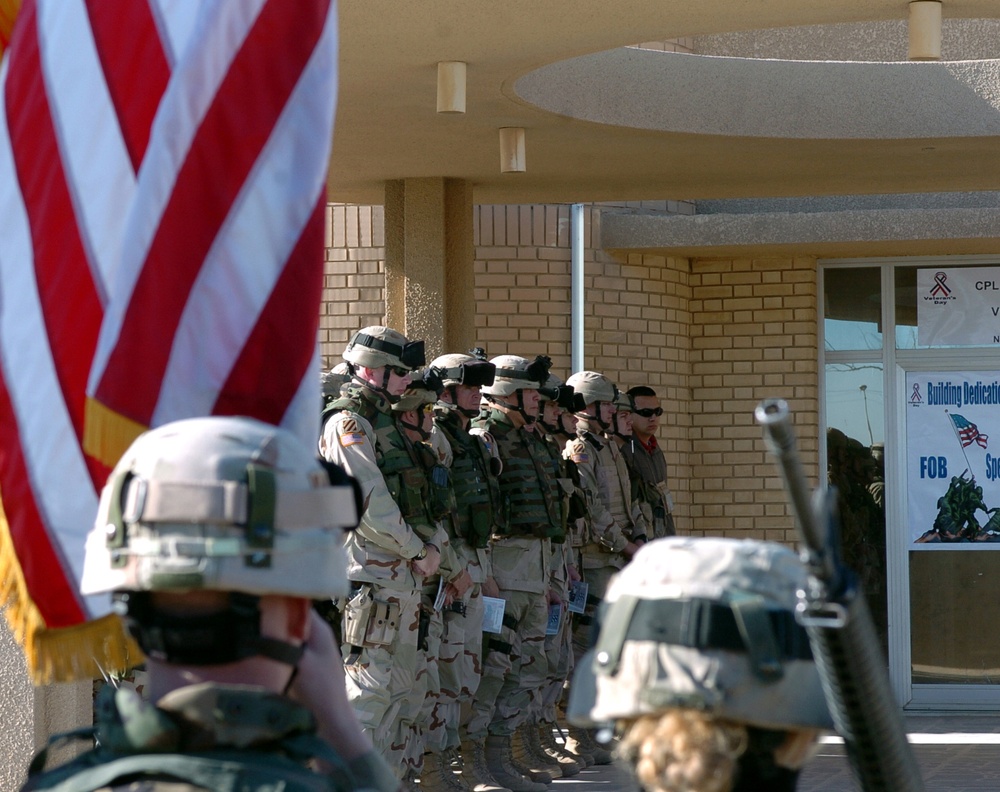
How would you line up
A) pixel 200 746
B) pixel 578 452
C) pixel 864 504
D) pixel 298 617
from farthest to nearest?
pixel 864 504
pixel 578 452
pixel 298 617
pixel 200 746

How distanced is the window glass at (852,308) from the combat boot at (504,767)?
14.4ft

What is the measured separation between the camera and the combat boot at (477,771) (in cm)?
716

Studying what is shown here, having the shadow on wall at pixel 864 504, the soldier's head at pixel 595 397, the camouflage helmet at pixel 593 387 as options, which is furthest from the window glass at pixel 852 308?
the camouflage helmet at pixel 593 387

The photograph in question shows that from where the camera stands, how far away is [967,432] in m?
10.6

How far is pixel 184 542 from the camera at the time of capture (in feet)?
5.90

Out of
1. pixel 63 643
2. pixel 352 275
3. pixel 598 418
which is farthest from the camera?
pixel 352 275

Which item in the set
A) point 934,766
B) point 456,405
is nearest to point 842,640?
point 456,405

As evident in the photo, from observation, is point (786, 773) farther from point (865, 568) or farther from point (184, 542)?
point (865, 568)

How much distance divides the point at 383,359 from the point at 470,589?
1.33m

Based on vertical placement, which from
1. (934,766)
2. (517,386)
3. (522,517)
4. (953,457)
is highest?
(517,386)

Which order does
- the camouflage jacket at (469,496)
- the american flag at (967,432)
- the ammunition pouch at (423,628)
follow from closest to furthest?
1. the ammunition pouch at (423,628)
2. the camouflage jacket at (469,496)
3. the american flag at (967,432)

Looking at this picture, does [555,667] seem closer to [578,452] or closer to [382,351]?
[578,452]

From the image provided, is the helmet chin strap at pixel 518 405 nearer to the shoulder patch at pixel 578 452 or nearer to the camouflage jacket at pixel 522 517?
the camouflage jacket at pixel 522 517

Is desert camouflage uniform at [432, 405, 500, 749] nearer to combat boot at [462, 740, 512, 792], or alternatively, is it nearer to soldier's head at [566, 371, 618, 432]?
combat boot at [462, 740, 512, 792]
